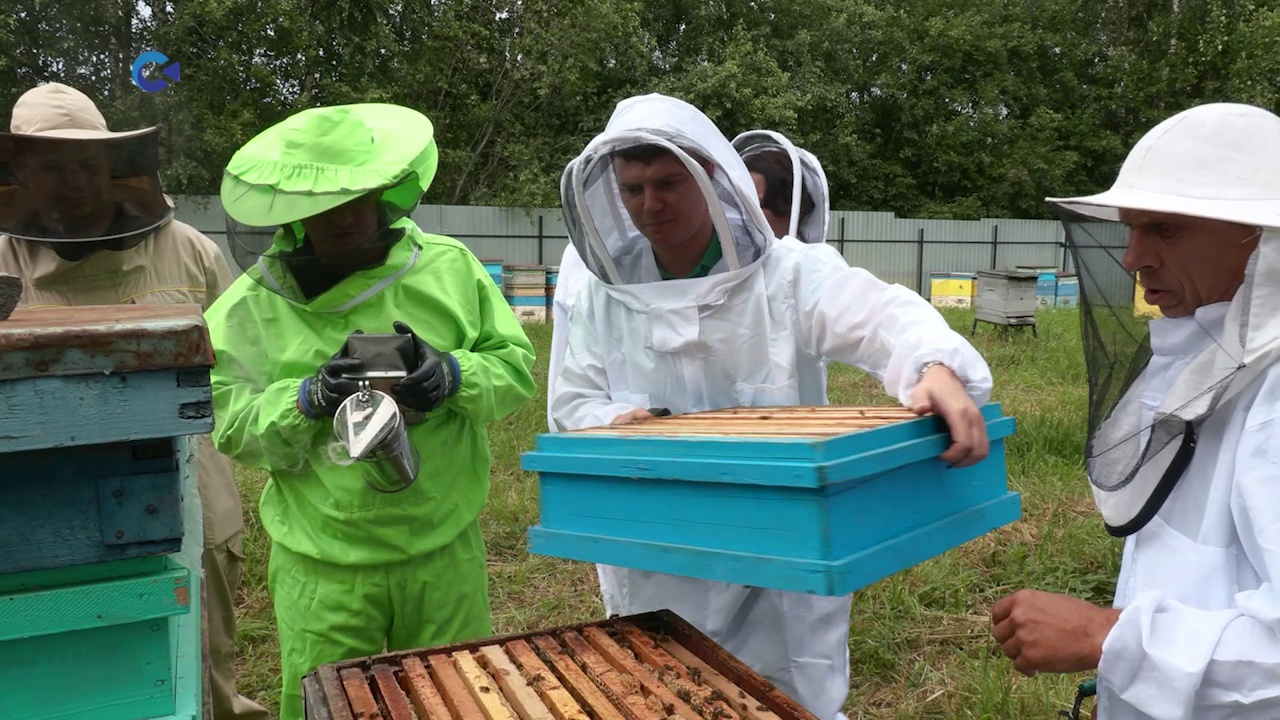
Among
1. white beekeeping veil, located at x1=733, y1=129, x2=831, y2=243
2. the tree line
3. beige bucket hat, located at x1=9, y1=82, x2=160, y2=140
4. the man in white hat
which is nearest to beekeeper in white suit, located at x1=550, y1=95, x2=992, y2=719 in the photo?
the man in white hat

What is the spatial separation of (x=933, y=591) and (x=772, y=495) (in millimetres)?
2814

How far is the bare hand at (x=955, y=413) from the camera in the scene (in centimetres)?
145

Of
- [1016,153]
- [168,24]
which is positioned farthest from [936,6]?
[168,24]

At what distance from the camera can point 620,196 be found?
2211 millimetres

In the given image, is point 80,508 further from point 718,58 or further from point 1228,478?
point 718,58

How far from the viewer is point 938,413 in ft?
4.89

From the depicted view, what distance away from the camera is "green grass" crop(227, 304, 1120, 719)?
10.1 feet

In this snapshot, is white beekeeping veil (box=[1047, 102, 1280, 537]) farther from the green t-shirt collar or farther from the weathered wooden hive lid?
the weathered wooden hive lid

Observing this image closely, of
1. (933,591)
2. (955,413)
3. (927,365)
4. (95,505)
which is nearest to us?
(95,505)

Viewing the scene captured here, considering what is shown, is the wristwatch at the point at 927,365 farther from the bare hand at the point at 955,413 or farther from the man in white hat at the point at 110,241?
the man in white hat at the point at 110,241

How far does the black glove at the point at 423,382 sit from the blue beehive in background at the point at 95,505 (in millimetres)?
546

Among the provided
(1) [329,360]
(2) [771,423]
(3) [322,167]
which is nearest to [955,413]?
(2) [771,423]

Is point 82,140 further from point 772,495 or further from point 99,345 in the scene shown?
point 772,495

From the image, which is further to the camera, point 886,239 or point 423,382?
point 886,239
